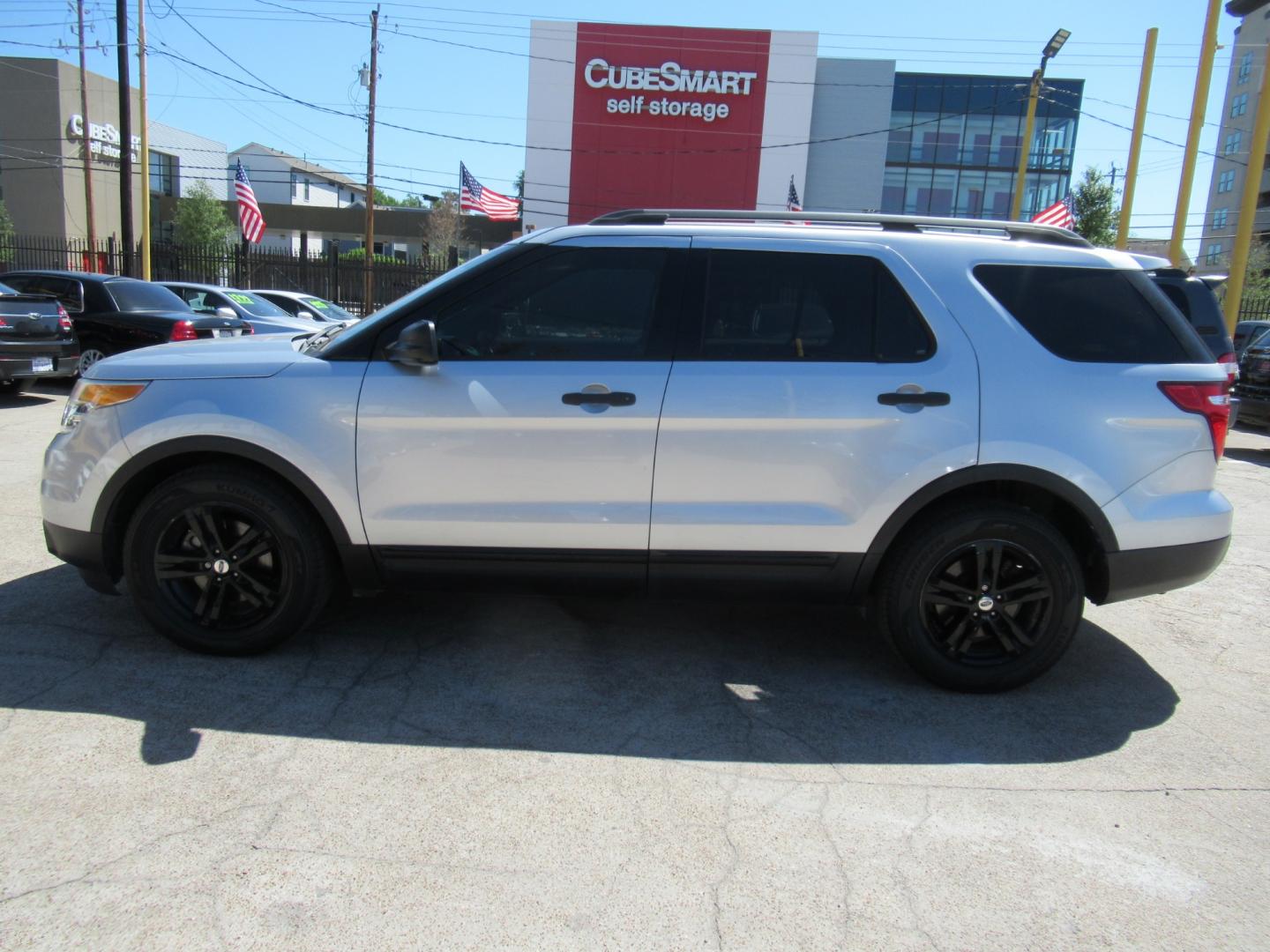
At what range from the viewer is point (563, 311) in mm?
3688

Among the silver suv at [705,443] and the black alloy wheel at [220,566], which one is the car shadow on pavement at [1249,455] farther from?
the black alloy wheel at [220,566]

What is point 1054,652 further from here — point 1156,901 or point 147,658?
point 147,658

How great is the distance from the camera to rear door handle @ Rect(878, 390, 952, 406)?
3.57 m

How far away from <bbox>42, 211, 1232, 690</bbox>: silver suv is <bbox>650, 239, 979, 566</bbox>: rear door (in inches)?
0.4

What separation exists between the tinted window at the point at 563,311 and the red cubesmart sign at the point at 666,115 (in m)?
40.8

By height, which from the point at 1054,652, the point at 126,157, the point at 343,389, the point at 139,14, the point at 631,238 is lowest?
the point at 1054,652

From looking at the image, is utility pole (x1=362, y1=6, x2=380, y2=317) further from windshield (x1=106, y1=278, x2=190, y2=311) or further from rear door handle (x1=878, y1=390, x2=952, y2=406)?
rear door handle (x1=878, y1=390, x2=952, y2=406)

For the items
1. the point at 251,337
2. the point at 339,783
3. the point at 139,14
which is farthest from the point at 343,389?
the point at 139,14

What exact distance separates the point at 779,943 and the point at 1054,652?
82.3 inches

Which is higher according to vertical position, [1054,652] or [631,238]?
[631,238]

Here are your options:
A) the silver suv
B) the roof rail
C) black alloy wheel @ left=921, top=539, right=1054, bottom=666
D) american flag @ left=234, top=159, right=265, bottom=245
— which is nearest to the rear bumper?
the silver suv

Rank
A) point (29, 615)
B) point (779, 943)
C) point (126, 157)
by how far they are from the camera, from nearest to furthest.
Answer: point (779, 943)
point (29, 615)
point (126, 157)

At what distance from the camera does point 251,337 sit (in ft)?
14.8

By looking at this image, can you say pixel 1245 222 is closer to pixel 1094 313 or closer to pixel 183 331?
pixel 1094 313
